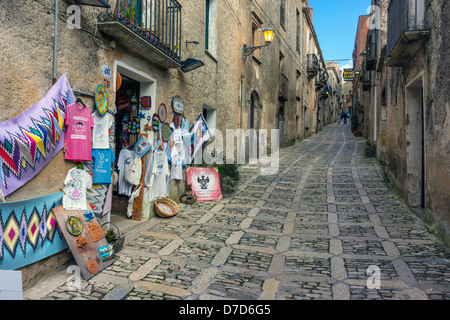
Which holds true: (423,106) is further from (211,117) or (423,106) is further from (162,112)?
(211,117)

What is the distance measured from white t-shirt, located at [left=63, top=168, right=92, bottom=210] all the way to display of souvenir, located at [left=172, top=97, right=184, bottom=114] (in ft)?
8.93

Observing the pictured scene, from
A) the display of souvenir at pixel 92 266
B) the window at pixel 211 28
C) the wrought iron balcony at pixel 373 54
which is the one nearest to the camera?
the display of souvenir at pixel 92 266

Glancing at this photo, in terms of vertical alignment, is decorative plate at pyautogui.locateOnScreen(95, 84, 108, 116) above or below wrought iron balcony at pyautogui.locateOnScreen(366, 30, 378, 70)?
below

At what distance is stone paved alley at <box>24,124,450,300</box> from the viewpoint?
309 cm

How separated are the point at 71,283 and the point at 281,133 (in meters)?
14.6

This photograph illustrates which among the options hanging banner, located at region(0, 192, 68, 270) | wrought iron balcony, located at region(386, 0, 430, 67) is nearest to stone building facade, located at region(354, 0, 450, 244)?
wrought iron balcony, located at region(386, 0, 430, 67)

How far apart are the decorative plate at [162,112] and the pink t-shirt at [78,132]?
6.15 feet

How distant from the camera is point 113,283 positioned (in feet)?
10.6

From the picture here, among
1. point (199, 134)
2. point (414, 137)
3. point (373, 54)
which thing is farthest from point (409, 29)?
point (373, 54)

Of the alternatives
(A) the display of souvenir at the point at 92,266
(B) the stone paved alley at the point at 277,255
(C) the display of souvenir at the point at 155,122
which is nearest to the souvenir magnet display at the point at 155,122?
(C) the display of souvenir at the point at 155,122

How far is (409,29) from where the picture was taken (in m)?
4.85

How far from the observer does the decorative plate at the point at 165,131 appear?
5859 millimetres

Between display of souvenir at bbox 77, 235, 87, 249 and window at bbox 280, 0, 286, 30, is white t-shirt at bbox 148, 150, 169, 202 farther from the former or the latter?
window at bbox 280, 0, 286, 30

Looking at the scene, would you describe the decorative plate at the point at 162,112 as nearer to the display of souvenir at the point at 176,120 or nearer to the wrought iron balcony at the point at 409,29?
the display of souvenir at the point at 176,120
